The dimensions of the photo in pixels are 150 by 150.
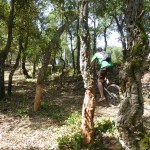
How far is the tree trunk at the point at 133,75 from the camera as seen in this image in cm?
546

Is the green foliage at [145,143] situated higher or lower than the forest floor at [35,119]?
higher

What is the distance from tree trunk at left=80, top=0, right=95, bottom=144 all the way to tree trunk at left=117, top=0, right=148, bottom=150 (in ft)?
5.96

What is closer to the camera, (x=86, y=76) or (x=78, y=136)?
(x=86, y=76)

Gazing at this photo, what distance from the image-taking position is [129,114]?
5609mm

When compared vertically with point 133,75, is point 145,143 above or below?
below

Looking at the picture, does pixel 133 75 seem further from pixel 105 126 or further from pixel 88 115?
pixel 105 126

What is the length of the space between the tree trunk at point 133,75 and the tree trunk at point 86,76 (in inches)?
71.5

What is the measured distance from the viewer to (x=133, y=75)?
5.55 meters

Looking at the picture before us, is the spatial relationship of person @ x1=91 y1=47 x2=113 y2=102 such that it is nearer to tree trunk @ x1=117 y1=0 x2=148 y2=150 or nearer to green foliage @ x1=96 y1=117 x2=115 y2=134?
green foliage @ x1=96 y1=117 x2=115 y2=134

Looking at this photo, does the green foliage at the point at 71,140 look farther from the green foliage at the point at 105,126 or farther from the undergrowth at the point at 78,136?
the green foliage at the point at 105,126

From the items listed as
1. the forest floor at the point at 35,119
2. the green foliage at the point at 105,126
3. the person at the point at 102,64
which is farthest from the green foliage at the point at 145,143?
the person at the point at 102,64

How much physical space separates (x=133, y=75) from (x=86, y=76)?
80.5 inches

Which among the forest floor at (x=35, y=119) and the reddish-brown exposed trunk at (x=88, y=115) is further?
the forest floor at (x=35, y=119)

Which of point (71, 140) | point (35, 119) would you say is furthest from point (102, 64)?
point (71, 140)
